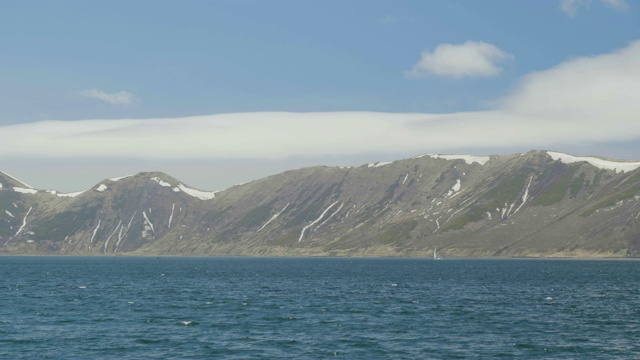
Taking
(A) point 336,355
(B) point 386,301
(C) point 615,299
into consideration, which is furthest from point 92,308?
(C) point 615,299

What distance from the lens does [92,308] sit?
113 m

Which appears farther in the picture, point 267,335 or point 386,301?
point 386,301

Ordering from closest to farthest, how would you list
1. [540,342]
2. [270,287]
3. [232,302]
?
[540,342] < [232,302] < [270,287]

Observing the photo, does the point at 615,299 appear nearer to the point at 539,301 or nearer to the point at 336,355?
the point at 539,301

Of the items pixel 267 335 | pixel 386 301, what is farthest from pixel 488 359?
pixel 386 301

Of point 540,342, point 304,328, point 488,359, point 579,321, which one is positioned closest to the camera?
point 488,359

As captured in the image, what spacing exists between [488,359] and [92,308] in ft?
217

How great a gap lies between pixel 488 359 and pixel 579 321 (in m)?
32.8

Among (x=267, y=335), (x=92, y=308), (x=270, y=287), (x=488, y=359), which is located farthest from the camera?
(x=270, y=287)

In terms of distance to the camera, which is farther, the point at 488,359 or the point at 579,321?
the point at 579,321

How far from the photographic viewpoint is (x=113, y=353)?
71438 mm

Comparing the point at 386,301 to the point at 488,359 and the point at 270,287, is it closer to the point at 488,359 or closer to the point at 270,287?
the point at 270,287

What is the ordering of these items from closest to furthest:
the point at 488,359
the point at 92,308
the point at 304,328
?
the point at 488,359 → the point at 304,328 → the point at 92,308

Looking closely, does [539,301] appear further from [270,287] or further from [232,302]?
[270,287]
